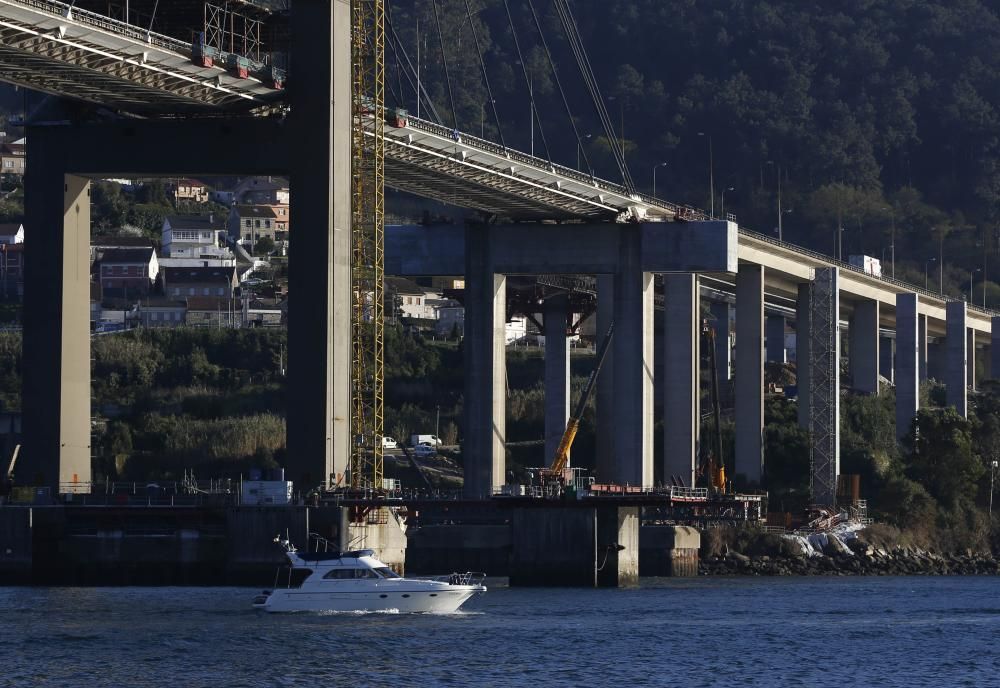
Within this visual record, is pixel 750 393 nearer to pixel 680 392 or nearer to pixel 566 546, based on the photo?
pixel 680 392

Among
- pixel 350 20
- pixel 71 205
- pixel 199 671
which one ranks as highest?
pixel 350 20

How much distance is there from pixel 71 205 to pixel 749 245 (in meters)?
51.8

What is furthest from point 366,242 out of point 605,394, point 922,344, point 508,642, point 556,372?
point 922,344

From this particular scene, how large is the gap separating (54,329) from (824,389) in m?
58.4

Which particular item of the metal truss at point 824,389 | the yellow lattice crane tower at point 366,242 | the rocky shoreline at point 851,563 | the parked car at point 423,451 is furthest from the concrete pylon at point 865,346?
→ the yellow lattice crane tower at point 366,242

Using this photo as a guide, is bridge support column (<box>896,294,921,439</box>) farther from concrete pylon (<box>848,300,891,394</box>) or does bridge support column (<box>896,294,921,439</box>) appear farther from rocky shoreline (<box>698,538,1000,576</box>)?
rocky shoreline (<box>698,538,1000,576</box>)

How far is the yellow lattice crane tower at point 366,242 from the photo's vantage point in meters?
102

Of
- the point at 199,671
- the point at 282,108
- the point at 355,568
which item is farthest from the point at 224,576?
the point at 199,671

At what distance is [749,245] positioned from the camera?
142 metres

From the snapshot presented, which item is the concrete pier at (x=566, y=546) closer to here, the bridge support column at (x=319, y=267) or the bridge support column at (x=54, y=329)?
the bridge support column at (x=319, y=267)

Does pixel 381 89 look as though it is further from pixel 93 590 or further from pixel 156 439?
pixel 156 439

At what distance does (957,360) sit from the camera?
573 ft

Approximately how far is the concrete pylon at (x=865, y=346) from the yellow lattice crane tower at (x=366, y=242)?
7207 centimetres

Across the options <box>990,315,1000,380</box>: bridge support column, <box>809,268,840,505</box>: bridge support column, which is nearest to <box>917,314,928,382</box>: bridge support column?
<box>990,315,1000,380</box>: bridge support column
